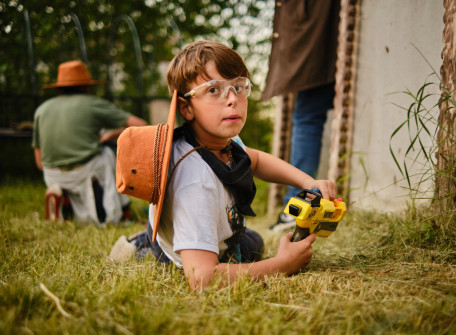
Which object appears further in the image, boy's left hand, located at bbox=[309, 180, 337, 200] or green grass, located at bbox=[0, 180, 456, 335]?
boy's left hand, located at bbox=[309, 180, 337, 200]

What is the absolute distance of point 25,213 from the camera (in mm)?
3656

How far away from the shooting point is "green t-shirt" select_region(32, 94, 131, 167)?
12.5 ft

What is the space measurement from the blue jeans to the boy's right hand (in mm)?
1512

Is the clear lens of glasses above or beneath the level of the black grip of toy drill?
above

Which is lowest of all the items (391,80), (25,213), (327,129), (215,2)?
(25,213)

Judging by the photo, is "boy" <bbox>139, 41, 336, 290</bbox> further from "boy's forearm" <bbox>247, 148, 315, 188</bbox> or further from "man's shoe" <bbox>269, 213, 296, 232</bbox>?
"man's shoe" <bbox>269, 213, 296, 232</bbox>

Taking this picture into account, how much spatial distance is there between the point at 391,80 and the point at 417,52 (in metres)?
0.30

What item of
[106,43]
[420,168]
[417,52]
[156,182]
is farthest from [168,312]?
[106,43]

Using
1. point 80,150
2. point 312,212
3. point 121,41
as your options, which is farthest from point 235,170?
point 121,41

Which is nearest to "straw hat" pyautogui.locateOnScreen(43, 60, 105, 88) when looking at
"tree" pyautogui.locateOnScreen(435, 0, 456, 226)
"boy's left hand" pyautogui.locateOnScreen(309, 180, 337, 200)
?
"boy's left hand" pyautogui.locateOnScreen(309, 180, 337, 200)

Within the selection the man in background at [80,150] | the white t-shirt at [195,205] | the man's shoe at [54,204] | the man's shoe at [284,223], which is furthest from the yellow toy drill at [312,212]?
the man's shoe at [54,204]

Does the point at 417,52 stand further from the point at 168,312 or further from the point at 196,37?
the point at 196,37

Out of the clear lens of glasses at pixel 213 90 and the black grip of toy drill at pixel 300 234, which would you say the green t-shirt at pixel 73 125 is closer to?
the clear lens of glasses at pixel 213 90

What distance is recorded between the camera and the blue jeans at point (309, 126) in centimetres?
329
